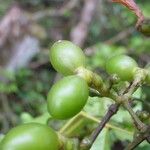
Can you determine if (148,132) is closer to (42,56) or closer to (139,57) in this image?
(139,57)

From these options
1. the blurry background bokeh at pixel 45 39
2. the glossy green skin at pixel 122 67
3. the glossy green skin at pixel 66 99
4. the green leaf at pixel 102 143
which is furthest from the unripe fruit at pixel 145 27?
the blurry background bokeh at pixel 45 39

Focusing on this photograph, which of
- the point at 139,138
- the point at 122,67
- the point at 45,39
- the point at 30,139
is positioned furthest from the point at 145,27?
the point at 45,39

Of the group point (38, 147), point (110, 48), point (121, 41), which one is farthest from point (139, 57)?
point (38, 147)

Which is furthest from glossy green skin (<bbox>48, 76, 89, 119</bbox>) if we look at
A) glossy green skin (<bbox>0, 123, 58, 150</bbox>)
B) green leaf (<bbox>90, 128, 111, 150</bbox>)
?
green leaf (<bbox>90, 128, 111, 150</bbox>)

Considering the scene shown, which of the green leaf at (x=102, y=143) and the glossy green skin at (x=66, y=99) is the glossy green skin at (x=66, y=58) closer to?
the glossy green skin at (x=66, y=99)

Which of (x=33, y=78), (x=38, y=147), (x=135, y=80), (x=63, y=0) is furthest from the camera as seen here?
(x=63, y=0)

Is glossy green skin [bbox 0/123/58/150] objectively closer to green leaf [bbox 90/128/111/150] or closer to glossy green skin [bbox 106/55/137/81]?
glossy green skin [bbox 106/55/137/81]
